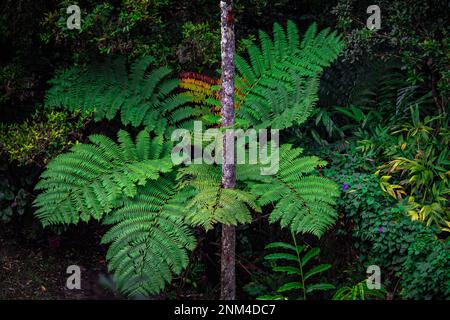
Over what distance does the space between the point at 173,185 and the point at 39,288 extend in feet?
5.16

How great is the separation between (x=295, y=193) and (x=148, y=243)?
4.01 feet

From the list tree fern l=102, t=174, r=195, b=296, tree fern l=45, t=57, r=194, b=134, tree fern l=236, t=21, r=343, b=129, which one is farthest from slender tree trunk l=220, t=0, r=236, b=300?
tree fern l=45, t=57, r=194, b=134

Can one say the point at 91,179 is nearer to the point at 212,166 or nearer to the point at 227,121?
the point at 212,166

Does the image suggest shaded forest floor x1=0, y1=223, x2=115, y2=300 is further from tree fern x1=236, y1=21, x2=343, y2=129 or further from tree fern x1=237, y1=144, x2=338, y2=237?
tree fern x1=236, y1=21, x2=343, y2=129

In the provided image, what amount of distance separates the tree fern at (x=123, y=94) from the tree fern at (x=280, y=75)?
1.93 feet

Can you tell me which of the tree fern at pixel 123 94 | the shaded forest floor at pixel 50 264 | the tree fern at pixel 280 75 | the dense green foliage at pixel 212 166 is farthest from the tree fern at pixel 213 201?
the shaded forest floor at pixel 50 264

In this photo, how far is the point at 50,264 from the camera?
18.4ft

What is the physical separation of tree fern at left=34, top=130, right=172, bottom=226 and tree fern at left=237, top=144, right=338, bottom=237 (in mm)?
779

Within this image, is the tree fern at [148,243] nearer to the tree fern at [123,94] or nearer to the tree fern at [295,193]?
the tree fern at [295,193]

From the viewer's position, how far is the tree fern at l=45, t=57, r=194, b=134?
17.9 ft

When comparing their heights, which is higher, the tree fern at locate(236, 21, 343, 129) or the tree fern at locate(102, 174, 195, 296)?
the tree fern at locate(236, 21, 343, 129)

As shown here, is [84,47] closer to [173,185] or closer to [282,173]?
[173,185]

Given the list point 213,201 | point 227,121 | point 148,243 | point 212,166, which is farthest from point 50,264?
point 227,121
